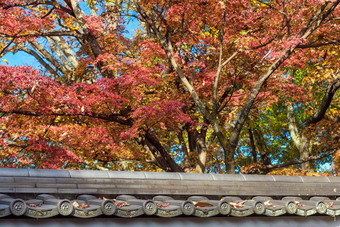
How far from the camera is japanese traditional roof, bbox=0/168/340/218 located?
4461 mm

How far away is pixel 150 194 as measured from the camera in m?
5.72

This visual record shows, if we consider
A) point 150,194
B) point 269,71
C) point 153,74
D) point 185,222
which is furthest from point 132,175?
point 153,74

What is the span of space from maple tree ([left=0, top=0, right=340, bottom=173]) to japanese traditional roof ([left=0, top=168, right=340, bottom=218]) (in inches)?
122

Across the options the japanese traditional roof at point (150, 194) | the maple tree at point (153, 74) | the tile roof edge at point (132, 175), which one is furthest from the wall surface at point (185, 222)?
the maple tree at point (153, 74)

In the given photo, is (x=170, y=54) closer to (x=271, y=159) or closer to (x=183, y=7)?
(x=183, y=7)

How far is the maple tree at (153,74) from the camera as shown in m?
10.1

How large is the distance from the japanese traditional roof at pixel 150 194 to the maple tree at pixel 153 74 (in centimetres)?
311

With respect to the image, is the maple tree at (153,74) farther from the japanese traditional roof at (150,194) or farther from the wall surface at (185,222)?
the wall surface at (185,222)

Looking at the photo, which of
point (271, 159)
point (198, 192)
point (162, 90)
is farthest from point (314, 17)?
point (271, 159)

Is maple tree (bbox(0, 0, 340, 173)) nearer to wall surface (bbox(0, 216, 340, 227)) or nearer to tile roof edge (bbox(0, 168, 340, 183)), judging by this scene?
tile roof edge (bbox(0, 168, 340, 183))

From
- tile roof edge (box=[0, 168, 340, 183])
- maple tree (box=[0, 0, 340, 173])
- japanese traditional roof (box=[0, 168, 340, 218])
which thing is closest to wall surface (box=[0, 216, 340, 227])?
japanese traditional roof (box=[0, 168, 340, 218])

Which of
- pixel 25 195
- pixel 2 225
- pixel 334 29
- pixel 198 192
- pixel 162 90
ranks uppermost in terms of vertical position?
pixel 334 29

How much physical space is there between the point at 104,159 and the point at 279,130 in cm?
980

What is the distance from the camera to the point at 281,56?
9.82 metres
